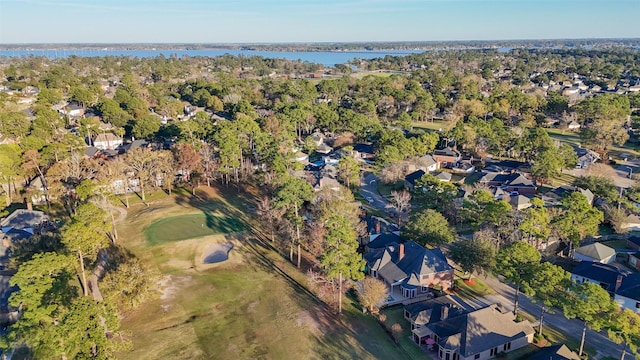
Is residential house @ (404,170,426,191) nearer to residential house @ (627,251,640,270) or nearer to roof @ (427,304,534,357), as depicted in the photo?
residential house @ (627,251,640,270)

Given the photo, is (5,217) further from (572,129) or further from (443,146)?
(572,129)

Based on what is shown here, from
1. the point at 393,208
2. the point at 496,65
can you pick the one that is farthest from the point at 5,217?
the point at 496,65

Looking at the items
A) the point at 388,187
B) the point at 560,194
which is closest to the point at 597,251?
the point at 560,194

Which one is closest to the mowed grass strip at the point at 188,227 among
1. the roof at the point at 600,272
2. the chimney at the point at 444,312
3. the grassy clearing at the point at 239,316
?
the grassy clearing at the point at 239,316

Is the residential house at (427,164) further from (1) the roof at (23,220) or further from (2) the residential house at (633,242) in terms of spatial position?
(1) the roof at (23,220)

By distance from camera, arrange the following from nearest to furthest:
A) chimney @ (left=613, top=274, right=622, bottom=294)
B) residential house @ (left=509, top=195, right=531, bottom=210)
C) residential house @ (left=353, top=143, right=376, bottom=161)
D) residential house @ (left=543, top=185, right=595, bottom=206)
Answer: chimney @ (left=613, top=274, right=622, bottom=294) < residential house @ (left=509, top=195, right=531, bottom=210) < residential house @ (left=543, top=185, right=595, bottom=206) < residential house @ (left=353, top=143, right=376, bottom=161)

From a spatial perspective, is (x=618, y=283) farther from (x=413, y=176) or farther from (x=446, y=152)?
(x=446, y=152)

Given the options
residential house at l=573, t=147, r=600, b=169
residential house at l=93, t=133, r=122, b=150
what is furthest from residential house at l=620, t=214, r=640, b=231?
residential house at l=93, t=133, r=122, b=150
